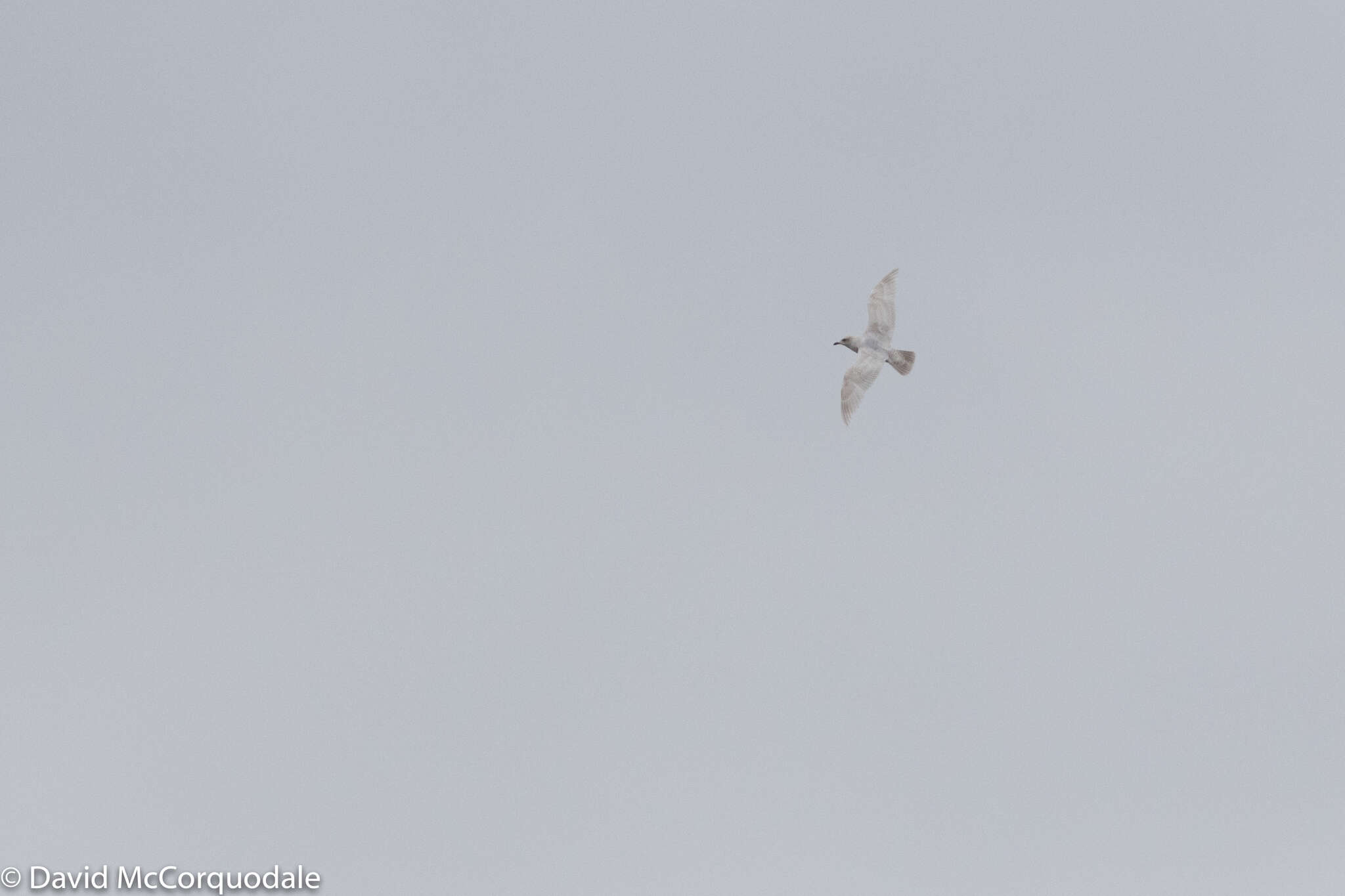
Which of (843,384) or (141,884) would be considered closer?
(843,384)

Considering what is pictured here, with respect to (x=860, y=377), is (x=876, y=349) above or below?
above

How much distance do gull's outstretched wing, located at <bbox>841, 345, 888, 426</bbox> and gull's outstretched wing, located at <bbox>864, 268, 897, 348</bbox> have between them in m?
1.14

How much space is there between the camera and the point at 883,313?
Answer: 79.5 metres

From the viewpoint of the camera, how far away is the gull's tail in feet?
259

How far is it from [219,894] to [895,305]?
6546 centimetres

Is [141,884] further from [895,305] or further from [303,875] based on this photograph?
[895,305]

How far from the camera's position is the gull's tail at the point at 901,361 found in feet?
259

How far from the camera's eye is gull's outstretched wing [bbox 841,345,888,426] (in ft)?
254

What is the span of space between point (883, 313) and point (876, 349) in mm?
2490

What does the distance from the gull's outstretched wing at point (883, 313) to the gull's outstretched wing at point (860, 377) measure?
3.75 feet

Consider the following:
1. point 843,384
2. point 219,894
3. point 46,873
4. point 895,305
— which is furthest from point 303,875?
point 895,305

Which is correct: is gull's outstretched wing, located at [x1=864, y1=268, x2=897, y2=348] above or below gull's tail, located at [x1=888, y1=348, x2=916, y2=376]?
above

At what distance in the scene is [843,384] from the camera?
257 ft

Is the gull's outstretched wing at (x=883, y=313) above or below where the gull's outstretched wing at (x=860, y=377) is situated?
above
